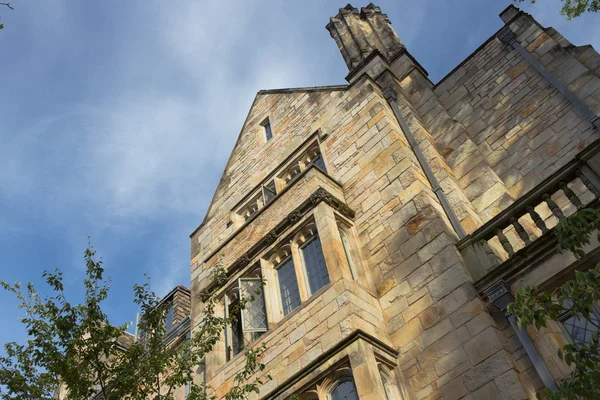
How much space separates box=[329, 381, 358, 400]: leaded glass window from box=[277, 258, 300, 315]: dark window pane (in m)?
2.39

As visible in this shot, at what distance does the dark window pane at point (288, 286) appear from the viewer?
10.9 metres

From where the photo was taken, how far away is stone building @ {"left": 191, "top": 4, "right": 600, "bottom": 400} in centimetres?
812

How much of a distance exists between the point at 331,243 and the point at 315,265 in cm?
73

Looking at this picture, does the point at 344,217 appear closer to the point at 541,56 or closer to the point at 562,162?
the point at 562,162

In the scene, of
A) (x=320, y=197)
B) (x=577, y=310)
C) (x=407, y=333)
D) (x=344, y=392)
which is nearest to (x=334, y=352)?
(x=344, y=392)

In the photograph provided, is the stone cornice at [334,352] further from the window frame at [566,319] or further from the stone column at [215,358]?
the stone column at [215,358]

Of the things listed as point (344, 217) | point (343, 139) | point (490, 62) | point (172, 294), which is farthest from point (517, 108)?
point (172, 294)

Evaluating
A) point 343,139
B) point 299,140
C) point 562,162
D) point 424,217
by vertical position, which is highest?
point 299,140

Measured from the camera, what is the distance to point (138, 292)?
10.5 m

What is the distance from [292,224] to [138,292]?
3.26 meters

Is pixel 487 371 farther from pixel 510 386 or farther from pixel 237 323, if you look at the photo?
pixel 237 323

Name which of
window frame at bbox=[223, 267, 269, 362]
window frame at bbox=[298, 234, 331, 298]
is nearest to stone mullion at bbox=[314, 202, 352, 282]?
window frame at bbox=[298, 234, 331, 298]

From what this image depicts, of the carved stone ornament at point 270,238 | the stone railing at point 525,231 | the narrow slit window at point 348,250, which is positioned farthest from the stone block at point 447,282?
the carved stone ornament at point 270,238

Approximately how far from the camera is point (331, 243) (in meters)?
10.4
